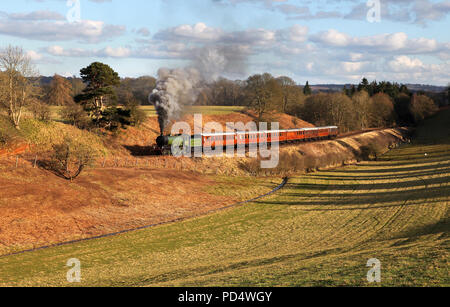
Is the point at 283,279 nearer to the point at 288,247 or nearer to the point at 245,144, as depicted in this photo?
the point at 288,247

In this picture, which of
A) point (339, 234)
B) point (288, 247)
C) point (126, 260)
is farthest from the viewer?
point (339, 234)

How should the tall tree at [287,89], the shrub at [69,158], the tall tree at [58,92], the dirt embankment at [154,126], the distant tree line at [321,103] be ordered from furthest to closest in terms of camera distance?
1. the tall tree at [287,89]
2. the distant tree line at [321,103]
3. the tall tree at [58,92]
4. the dirt embankment at [154,126]
5. the shrub at [69,158]

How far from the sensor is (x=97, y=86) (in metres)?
53.0

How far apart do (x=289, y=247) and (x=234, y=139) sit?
32074mm

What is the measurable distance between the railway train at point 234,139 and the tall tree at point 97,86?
40.8 feet

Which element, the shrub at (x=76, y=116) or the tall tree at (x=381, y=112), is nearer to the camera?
the shrub at (x=76, y=116)

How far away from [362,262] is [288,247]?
8.24 m

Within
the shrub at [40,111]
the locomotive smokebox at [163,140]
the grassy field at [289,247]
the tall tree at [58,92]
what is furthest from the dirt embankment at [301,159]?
the tall tree at [58,92]

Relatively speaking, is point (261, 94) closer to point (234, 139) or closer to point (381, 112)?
point (234, 139)

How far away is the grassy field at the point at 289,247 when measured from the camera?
15.3 meters

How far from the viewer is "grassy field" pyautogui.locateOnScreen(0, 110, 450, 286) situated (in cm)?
1533

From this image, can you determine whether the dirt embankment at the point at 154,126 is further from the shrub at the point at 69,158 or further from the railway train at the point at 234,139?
the shrub at the point at 69,158

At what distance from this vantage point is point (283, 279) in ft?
47.9
